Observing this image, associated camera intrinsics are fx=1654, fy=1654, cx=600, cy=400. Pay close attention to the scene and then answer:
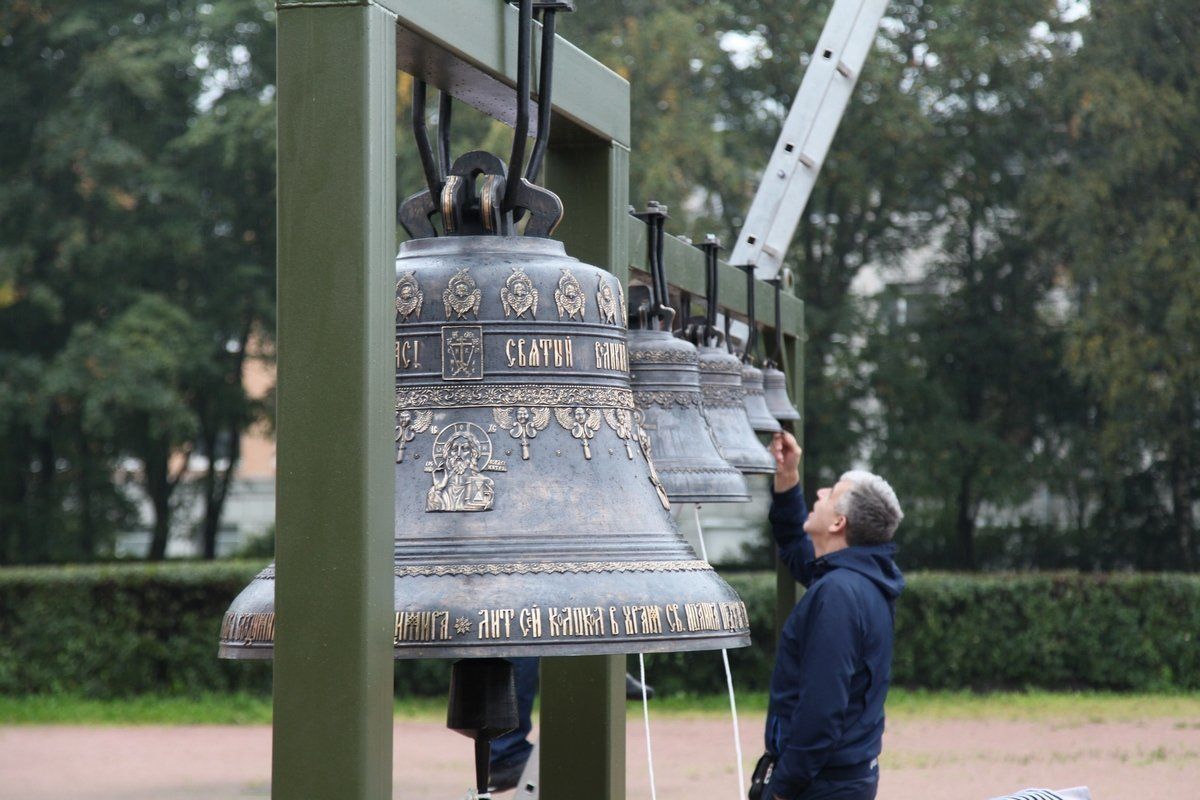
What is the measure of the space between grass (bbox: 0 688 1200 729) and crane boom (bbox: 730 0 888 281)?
8653 millimetres

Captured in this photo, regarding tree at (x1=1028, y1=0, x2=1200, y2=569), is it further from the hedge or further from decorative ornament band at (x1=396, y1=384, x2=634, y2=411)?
decorative ornament band at (x1=396, y1=384, x2=634, y2=411)

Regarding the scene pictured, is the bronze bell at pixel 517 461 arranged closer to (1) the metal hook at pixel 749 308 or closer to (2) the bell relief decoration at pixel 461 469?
(2) the bell relief decoration at pixel 461 469

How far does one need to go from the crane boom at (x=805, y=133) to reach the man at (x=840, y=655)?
2745 millimetres

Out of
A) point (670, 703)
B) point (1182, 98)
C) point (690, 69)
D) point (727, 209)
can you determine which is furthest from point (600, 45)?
point (670, 703)

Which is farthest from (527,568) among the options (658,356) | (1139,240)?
(1139,240)

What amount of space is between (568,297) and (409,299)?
0.26 metres

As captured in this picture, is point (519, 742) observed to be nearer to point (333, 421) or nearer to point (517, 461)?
point (517, 461)

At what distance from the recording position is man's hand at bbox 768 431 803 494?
5.38 meters

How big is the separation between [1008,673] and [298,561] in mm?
15061

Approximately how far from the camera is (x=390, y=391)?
7.25 ft

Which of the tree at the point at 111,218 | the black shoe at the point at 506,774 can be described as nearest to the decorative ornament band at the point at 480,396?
the black shoe at the point at 506,774

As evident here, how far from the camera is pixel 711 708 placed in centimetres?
1546

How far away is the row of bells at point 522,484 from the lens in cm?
246

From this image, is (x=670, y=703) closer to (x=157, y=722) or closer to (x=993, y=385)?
(x=157, y=722)
